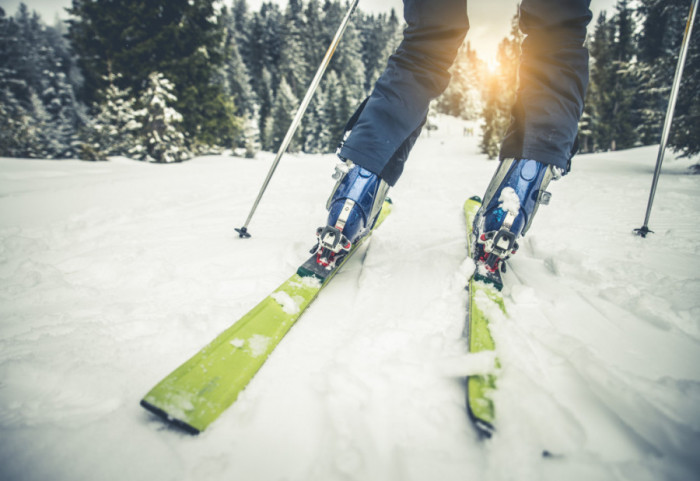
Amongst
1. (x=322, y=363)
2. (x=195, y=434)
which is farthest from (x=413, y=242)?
(x=195, y=434)

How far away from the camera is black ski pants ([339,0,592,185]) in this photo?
1346 mm

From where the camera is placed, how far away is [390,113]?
1397 mm

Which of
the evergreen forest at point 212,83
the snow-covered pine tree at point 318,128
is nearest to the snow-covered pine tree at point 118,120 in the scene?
the evergreen forest at point 212,83

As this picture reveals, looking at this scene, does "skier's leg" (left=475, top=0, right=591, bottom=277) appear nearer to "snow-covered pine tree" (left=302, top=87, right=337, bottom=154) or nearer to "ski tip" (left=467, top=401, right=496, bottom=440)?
"ski tip" (left=467, top=401, right=496, bottom=440)

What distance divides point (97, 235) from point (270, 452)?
213 centimetres

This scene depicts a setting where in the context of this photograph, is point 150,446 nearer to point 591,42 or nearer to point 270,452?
point 270,452

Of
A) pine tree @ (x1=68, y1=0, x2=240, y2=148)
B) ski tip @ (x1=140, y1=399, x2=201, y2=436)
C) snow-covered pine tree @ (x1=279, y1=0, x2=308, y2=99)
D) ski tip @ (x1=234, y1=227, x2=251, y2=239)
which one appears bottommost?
ski tip @ (x1=140, y1=399, x2=201, y2=436)

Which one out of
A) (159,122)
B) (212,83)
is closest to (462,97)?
(212,83)

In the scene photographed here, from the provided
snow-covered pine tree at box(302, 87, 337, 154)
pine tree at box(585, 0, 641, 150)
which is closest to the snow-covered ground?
pine tree at box(585, 0, 641, 150)

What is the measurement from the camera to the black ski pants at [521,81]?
135 centimetres

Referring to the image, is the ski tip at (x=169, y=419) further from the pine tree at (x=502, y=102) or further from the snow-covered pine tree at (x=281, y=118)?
the snow-covered pine tree at (x=281, y=118)

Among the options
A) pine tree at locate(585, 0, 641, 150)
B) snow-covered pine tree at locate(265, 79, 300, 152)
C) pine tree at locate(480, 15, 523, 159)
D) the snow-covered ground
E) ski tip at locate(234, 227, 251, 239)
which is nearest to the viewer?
the snow-covered ground

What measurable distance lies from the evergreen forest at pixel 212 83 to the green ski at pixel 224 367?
24.1ft

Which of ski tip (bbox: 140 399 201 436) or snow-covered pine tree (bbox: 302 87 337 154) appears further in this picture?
snow-covered pine tree (bbox: 302 87 337 154)
